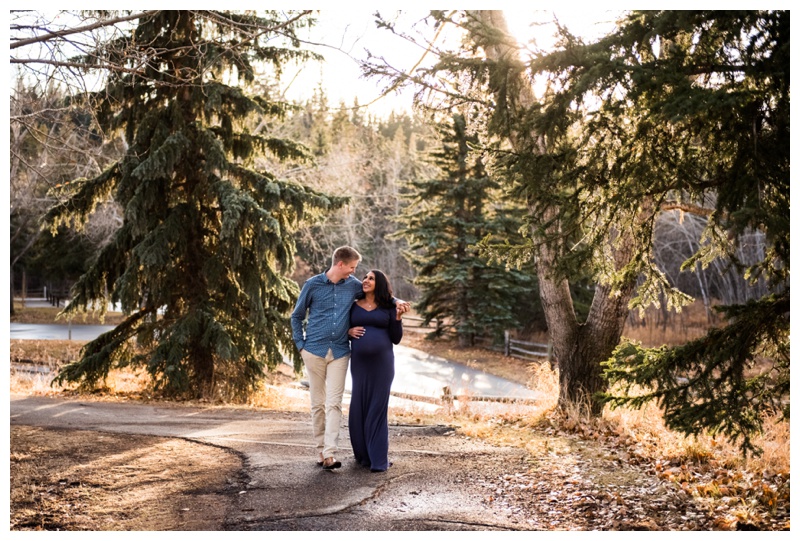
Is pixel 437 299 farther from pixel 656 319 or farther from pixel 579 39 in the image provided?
pixel 579 39

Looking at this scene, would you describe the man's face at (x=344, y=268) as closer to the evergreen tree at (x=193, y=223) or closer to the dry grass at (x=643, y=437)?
the dry grass at (x=643, y=437)

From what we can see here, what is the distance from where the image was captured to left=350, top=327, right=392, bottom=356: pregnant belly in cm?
627

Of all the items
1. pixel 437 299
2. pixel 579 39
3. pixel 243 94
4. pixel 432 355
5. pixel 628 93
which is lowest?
pixel 432 355

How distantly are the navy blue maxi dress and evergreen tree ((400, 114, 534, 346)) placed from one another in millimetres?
19881

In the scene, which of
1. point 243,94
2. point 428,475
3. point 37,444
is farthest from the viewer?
point 243,94

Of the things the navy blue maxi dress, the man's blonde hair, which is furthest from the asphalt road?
the man's blonde hair

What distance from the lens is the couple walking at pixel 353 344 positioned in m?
6.29

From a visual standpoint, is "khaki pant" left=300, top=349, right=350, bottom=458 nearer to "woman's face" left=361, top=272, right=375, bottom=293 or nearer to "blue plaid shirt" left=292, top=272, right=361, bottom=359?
"blue plaid shirt" left=292, top=272, right=361, bottom=359

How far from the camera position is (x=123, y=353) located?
1247cm

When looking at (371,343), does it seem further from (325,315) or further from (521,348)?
(521,348)

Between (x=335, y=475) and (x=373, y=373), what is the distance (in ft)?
3.07

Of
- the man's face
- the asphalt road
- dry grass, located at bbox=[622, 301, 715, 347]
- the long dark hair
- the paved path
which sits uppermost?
the man's face
